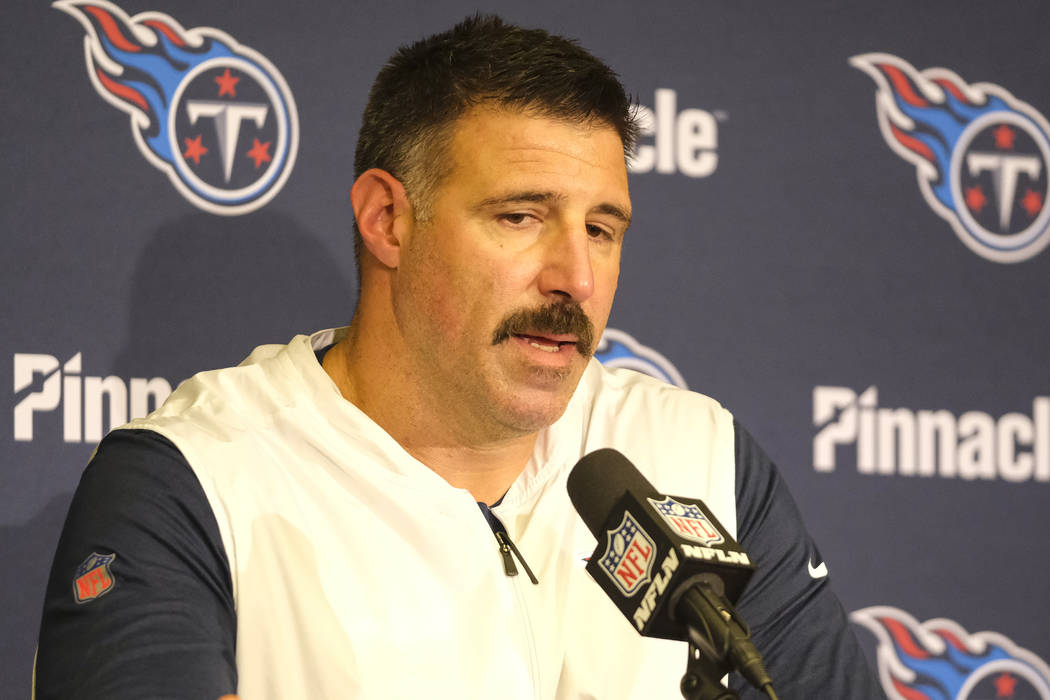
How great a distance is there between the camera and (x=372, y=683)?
1492 mm

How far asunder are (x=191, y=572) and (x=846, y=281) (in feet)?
4.74

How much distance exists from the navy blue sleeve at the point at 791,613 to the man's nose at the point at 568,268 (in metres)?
0.45

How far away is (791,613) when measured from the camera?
5.54ft

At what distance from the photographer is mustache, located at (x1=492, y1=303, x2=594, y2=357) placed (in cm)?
155

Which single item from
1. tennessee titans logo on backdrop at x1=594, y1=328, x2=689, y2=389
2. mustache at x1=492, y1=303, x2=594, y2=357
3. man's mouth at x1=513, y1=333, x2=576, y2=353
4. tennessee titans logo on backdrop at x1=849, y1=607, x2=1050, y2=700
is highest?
mustache at x1=492, y1=303, x2=594, y2=357

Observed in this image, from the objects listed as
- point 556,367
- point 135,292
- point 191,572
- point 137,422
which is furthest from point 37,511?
point 556,367

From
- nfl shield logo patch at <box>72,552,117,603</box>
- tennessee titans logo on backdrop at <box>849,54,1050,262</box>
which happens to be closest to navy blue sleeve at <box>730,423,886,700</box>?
nfl shield logo patch at <box>72,552,117,603</box>

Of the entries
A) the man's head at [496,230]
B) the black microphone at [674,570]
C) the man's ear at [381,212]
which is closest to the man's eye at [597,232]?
the man's head at [496,230]

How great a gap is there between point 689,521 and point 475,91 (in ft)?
2.65

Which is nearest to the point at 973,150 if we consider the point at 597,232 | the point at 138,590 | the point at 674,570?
the point at 597,232

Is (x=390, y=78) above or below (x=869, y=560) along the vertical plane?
above

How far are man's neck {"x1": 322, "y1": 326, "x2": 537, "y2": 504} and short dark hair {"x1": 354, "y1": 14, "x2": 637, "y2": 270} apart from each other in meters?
0.24

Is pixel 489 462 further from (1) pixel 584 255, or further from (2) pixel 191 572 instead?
(2) pixel 191 572

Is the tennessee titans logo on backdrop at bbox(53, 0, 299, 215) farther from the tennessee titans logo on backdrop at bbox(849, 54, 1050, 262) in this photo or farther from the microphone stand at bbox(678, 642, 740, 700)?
the microphone stand at bbox(678, 642, 740, 700)
